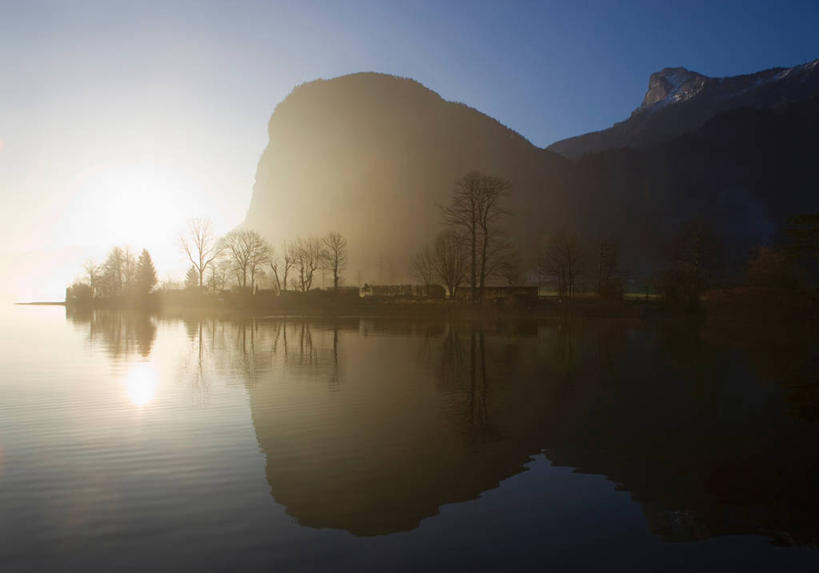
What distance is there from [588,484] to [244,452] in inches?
224

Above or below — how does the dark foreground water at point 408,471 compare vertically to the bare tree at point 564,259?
below

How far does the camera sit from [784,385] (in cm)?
1574

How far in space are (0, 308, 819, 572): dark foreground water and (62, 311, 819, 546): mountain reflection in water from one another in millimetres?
55

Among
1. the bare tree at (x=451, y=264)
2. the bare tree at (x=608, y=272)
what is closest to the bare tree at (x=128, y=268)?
the bare tree at (x=451, y=264)

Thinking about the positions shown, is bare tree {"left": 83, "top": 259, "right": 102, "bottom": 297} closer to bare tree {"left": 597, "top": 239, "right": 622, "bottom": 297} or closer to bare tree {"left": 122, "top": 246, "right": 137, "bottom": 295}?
bare tree {"left": 122, "top": 246, "right": 137, "bottom": 295}

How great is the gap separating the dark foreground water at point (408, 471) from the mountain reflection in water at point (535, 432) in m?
0.05

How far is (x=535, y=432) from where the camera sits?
417 inches

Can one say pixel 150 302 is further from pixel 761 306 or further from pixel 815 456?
pixel 815 456

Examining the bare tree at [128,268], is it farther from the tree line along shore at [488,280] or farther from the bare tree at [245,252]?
the bare tree at [245,252]

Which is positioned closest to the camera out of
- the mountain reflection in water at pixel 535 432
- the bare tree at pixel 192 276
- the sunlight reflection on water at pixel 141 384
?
the mountain reflection in water at pixel 535 432

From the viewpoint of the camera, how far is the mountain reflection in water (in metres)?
7.02

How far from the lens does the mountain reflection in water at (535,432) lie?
7.02 metres

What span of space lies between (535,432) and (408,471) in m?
3.48

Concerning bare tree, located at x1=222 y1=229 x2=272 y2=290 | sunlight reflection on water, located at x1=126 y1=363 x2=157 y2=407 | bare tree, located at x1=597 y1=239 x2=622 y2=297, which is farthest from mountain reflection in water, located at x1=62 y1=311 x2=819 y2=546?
bare tree, located at x1=222 y1=229 x2=272 y2=290
